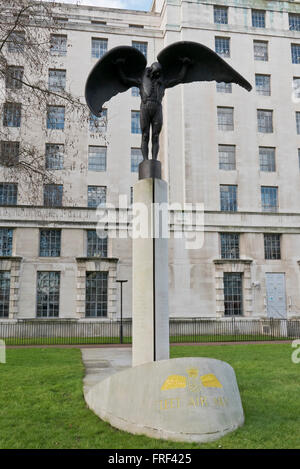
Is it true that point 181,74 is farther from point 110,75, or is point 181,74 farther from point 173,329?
point 173,329

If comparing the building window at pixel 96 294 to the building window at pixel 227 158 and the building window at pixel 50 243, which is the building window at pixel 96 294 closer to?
the building window at pixel 50 243

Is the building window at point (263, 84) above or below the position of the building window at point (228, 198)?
above

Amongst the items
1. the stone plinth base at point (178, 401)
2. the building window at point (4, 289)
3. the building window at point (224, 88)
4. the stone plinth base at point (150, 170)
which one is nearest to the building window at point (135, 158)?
the building window at point (224, 88)

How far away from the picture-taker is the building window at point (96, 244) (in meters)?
29.4

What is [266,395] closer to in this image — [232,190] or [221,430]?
[221,430]

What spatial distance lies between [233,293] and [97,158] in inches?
582

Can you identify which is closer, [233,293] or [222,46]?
→ [233,293]

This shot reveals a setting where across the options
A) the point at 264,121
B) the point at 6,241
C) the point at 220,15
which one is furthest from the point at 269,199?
the point at 6,241

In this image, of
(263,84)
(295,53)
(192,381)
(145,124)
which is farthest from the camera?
(295,53)

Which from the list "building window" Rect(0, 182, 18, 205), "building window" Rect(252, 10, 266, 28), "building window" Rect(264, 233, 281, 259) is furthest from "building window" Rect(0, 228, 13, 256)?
"building window" Rect(252, 10, 266, 28)

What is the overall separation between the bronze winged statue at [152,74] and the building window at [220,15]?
2691 cm

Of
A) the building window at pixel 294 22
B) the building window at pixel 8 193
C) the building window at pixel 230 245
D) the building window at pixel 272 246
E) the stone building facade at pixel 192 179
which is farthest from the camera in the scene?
the building window at pixel 294 22

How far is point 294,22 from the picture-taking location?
34219 millimetres

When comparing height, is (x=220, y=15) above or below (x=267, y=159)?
above
